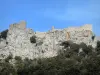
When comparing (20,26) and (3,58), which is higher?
(20,26)

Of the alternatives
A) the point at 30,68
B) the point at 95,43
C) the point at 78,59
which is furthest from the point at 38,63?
the point at 95,43

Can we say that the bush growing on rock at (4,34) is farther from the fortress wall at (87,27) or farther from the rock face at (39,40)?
the fortress wall at (87,27)

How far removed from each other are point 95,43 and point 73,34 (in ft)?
9.77

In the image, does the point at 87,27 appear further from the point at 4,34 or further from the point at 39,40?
the point at 4,34

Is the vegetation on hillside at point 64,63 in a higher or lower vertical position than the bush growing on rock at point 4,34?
lower

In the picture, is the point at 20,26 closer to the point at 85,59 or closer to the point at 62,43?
the point at 62,43

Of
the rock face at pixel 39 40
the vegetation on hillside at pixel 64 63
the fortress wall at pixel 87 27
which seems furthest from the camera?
the fortress wall at pixel 87 27

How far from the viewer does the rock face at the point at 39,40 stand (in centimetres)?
5744

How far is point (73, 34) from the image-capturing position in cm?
5838

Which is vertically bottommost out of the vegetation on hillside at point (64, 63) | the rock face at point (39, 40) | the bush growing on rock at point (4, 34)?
the vegetation on hillside at point (64, 63)

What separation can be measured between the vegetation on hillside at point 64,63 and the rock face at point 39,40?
A: 89cm

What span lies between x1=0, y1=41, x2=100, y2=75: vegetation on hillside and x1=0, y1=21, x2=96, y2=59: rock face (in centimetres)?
89

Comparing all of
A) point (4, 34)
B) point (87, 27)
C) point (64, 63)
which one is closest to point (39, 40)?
point (4, 34)

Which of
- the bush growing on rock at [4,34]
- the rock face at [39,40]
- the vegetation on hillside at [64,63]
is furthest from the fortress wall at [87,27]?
the bush growing on rock at [4,34]
